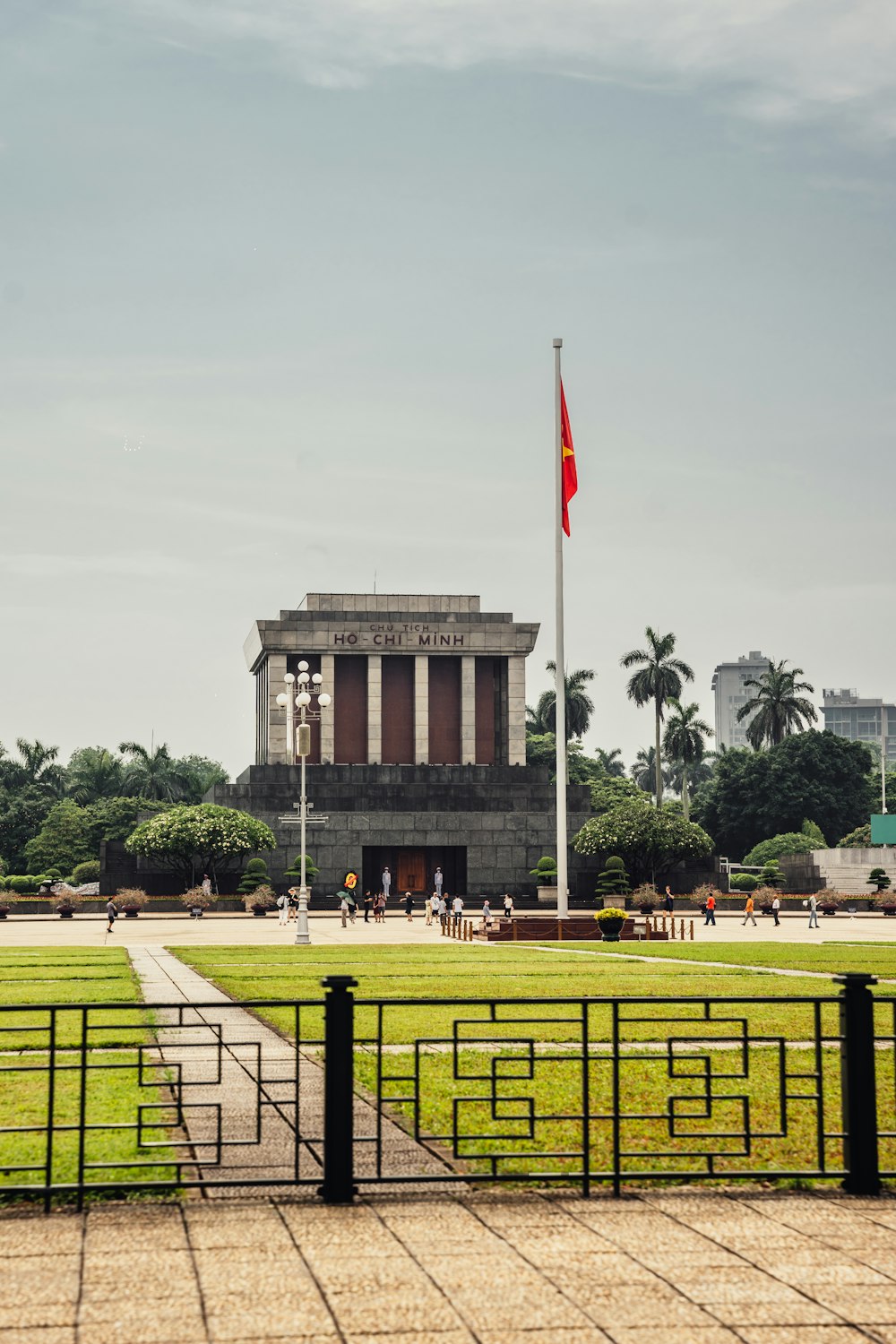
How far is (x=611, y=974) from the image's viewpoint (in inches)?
1040

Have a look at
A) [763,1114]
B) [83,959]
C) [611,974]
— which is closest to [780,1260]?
[763,1114]

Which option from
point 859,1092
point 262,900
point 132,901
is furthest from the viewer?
point 262,900

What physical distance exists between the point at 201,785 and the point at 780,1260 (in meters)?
104

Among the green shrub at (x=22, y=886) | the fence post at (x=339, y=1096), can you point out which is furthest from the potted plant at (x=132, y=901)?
the fence post at (x=339, y=1096)

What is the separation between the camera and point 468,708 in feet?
285

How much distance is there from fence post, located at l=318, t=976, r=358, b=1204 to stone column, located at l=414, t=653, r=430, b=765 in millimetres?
77978

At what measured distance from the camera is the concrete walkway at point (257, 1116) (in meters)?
8.60

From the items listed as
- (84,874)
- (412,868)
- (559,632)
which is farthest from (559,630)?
(84,874)

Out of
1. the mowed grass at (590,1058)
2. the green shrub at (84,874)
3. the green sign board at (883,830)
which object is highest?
the green sign board at (883,830)

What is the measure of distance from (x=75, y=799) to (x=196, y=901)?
49.2m

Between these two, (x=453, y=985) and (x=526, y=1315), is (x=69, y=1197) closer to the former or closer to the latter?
(x=526, y=1315)

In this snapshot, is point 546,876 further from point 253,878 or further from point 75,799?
point 75,799

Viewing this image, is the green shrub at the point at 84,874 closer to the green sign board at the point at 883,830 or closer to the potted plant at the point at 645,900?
the potted plant at the point at 645,900

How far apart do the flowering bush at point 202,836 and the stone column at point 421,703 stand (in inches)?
735
